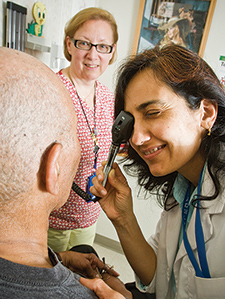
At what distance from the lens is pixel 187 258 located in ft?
3.23

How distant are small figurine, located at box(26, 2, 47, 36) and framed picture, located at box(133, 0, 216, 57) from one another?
90 cm

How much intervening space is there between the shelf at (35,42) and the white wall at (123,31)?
0.15 feet

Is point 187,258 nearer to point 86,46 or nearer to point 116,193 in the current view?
point 116,193

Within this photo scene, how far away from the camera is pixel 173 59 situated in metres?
0.92

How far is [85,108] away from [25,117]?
92 centimetres

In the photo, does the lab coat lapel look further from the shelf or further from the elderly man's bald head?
the shelf

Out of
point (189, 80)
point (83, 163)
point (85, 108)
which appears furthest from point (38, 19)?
point (189, 80)

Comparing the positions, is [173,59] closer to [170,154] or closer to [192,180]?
[170,154]

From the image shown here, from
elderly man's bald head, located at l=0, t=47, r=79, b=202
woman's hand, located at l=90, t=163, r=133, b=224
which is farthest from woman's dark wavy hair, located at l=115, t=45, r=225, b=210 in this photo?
elderly man's bald head, located at l=0, t=47, r=79, b=202

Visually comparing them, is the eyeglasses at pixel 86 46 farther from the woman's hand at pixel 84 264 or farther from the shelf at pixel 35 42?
the woman's hand at pixel 84 264

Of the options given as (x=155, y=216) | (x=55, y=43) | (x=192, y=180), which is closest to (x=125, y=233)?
(x=192, y=180)

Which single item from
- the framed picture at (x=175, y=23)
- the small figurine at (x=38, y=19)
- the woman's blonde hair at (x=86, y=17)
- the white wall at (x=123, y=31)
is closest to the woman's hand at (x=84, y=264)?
the white wall at (x=123, y=31)

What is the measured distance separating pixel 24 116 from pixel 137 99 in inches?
19.4

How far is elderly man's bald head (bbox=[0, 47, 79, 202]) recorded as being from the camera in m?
0.52
